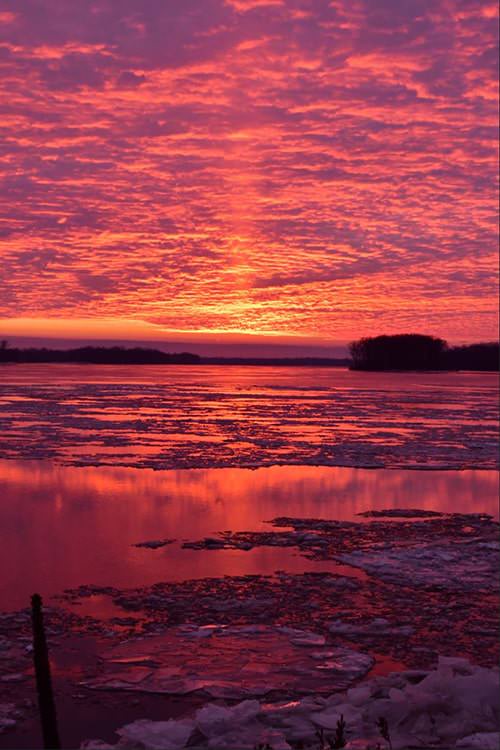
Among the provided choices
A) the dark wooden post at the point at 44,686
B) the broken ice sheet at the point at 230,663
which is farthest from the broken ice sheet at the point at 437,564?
the dark wooden post at the point at 44,686

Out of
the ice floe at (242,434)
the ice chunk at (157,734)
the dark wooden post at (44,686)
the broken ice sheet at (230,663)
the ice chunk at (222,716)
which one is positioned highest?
the dark wooden post at (44,686)

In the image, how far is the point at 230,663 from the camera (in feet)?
21.7

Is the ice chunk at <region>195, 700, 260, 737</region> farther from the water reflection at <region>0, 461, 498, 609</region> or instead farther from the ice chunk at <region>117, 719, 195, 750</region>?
the water reflection at <region>0, 461, 498, 609</region>

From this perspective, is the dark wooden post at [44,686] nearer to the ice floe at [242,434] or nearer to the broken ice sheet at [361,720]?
the broken ice sheet at [361,720]

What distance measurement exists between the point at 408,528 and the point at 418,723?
650cm

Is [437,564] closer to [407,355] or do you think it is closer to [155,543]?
[155,543]

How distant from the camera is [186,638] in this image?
7148 mm

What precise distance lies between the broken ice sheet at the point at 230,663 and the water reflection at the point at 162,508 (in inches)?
67.0

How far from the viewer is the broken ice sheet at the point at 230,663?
6157 mm

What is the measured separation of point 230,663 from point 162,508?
20.2 feet

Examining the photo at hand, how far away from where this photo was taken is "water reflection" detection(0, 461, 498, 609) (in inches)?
360

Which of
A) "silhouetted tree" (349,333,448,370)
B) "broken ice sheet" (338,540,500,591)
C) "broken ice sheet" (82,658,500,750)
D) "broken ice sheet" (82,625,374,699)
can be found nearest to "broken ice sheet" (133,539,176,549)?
"broken ice sheet" (338,540,500,591)

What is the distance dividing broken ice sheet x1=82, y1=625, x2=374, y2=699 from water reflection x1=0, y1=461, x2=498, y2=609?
5.59 feet

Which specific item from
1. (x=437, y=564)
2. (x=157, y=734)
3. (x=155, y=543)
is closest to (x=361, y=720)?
(x=157, y=734)
